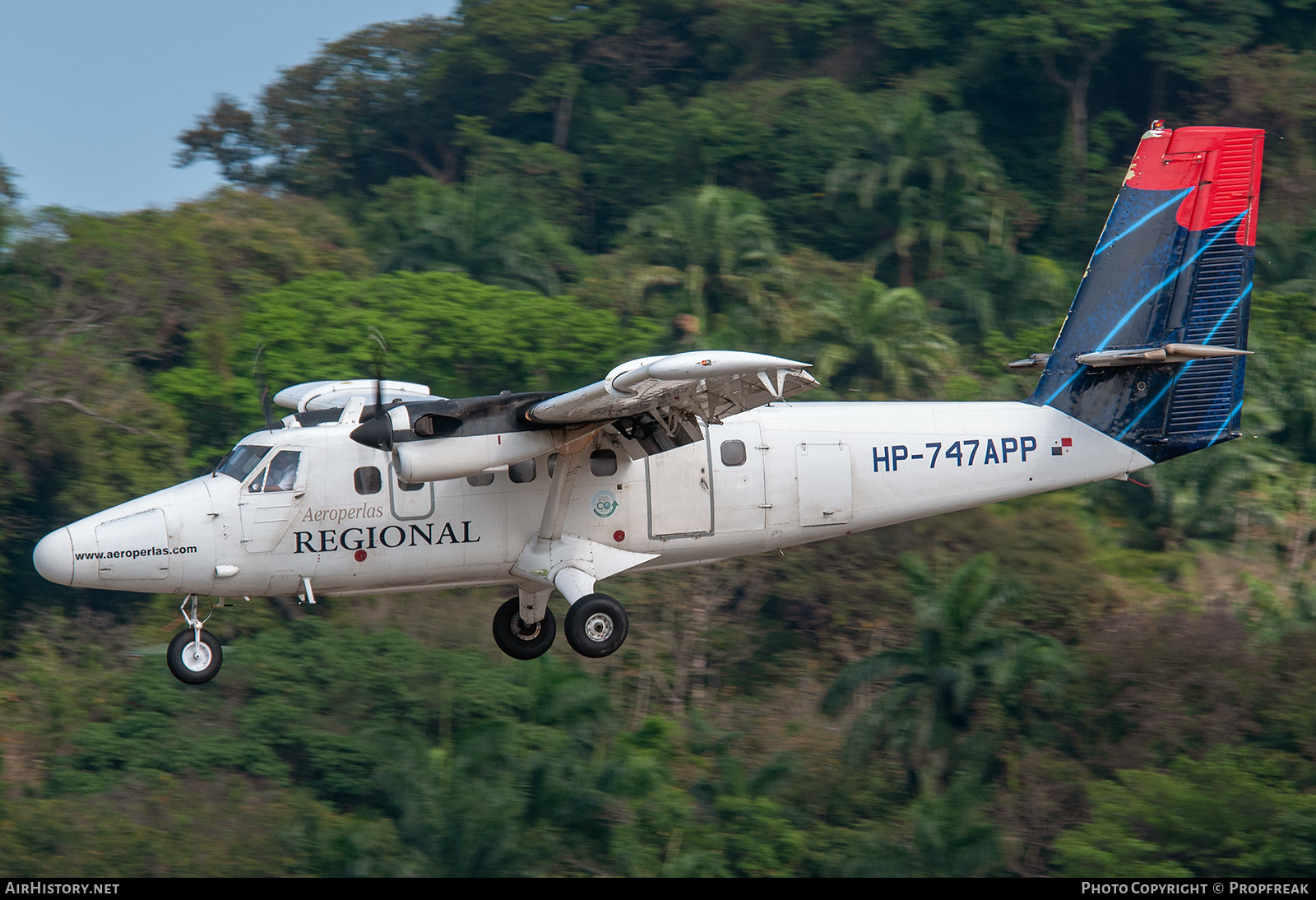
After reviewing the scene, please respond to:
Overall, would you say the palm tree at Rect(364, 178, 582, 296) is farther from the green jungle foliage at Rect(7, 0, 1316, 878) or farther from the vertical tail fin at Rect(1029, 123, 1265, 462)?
the vertical tail fin at Rect(1029, 123, 1265, 462)

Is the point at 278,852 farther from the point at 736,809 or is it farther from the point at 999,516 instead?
the point at 999,516

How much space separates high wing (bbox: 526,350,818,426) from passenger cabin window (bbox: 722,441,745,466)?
1.19 meters

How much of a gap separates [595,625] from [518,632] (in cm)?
162

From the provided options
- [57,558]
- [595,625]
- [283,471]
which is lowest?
[595,625]

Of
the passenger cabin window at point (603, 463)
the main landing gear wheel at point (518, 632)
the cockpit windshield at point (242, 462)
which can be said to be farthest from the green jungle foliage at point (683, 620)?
the passenger cabin window at point (603, 463)

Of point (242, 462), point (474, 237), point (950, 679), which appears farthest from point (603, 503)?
point (474, 237)

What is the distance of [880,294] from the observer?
1491 inches

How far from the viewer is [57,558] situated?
1484 centimetres

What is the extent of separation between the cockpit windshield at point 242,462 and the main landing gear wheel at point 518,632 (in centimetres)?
322

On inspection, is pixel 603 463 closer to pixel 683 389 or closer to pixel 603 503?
pixel 603 503

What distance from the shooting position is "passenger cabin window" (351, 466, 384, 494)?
15.5 m

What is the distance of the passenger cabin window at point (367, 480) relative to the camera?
15531 millimetres

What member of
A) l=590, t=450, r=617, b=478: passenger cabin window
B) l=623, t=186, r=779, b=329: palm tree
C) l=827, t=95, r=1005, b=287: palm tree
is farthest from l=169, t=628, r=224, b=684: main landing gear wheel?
l=827, t=95, r=1005, b=287: palm tree
